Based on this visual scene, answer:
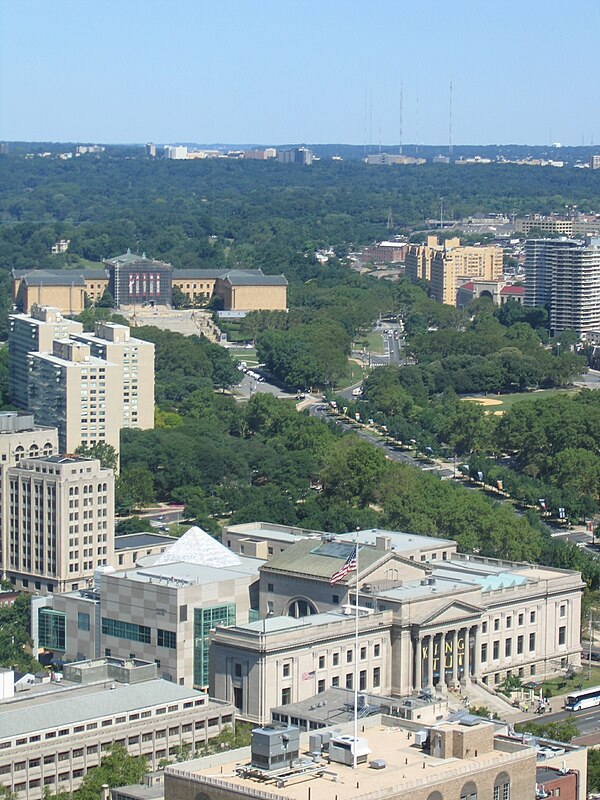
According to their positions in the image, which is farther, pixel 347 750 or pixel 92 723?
pixel 92 723

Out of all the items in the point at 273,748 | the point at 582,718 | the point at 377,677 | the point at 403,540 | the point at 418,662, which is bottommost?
the point at 582,718

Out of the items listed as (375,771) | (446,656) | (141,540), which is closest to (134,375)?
(141,540)

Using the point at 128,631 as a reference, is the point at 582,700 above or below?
below

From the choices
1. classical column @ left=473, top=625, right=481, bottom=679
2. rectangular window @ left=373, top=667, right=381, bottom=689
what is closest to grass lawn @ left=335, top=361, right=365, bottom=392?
classical column @ left=473, top=625, right=481, bottom=679

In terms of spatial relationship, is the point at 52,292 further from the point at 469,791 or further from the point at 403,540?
the point at 469,791

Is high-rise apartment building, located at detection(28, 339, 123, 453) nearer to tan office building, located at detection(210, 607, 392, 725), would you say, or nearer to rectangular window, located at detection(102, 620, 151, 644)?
rectangular window, located at detection(102, 620, 151, 644)

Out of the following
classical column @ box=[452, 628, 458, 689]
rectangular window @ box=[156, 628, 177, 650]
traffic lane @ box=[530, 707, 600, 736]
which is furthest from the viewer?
classical column @ box=[452, 628, 458, 689]
